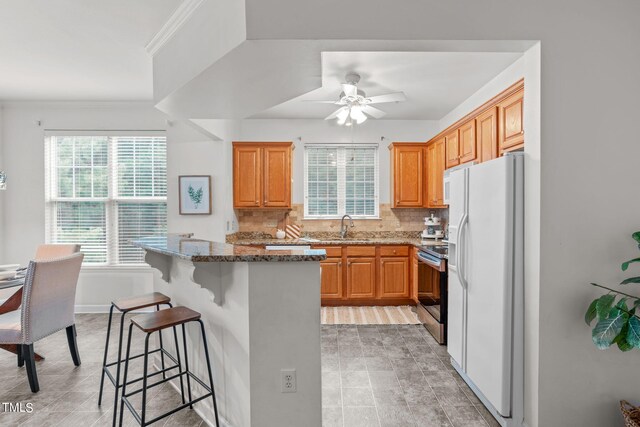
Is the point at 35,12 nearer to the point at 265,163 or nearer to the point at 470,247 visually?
the point at 265,163

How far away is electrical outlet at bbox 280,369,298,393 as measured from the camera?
5.68ft

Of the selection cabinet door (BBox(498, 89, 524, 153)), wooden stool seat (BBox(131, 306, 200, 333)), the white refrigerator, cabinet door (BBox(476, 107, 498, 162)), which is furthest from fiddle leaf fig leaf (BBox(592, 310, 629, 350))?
wooden stool seat (BBox(131, 306, 200, 333))

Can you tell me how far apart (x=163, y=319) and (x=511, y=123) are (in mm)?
2988

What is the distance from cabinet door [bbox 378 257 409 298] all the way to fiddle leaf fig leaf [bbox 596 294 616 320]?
272 cm

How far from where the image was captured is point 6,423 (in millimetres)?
2021

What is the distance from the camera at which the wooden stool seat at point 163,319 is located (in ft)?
5.53

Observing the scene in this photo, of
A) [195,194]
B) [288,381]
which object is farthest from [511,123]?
[195,194]

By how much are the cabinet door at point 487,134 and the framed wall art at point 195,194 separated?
3.15 m

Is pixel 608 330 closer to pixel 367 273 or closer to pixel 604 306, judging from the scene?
pixel 604 306

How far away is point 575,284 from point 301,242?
3.22m

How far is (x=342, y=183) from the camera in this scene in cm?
498

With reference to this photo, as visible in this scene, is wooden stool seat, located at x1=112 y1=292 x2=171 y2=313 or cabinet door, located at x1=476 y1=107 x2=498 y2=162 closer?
wooden stool seat, located at x1=112 y1=292 x2=171 y2=313

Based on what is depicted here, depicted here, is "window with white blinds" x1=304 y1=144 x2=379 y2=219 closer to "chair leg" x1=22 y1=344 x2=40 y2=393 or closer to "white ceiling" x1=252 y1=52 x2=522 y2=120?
"white ceiling" x1=252 y1=52 x2=522 y2=120

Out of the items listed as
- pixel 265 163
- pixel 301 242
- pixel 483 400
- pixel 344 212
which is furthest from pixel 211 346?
pixel 344 212
